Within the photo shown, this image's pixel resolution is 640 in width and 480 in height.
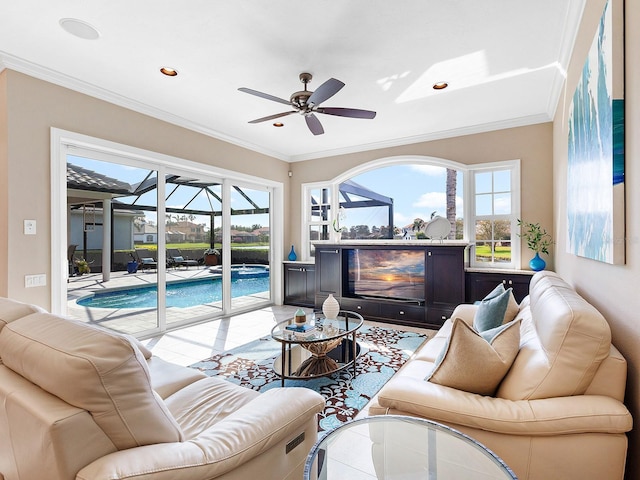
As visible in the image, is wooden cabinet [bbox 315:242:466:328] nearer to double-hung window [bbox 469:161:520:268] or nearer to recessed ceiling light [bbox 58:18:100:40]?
double-hung window [bbox 469:161:520:268]

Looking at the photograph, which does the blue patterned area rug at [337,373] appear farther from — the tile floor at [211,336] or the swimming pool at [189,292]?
the swimming pool at [189,292]

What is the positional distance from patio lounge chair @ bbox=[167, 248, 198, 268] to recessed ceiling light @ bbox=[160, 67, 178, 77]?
2.25m

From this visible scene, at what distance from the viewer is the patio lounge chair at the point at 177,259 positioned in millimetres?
4516

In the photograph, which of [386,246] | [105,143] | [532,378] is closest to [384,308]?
[386,246]

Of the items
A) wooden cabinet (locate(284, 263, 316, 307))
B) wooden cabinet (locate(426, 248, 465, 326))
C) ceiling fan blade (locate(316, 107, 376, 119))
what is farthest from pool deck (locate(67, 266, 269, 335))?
wooden cabinet (locate(426, 248, 465, 326))

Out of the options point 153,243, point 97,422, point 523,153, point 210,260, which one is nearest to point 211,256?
point 210,260

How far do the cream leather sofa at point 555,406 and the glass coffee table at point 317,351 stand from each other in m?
1.30

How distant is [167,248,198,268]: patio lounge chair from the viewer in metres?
4.52

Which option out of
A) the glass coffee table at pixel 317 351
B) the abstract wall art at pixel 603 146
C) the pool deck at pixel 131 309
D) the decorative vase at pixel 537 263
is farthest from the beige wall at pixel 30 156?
the decorative vase at pixel 537 263

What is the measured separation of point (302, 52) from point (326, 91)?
1.40ft

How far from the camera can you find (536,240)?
13.7 ft

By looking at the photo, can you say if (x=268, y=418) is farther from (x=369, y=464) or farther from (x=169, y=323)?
(x=169, y=323)

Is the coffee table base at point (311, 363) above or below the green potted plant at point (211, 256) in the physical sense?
below

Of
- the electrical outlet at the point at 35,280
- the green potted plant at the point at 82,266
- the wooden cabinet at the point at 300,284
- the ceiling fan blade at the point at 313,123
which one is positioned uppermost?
the ceiling fan blade at the point at 313,123
